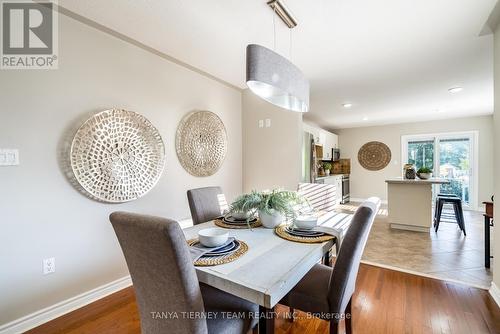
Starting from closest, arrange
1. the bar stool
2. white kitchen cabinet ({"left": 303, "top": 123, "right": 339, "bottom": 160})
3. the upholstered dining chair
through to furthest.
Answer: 1. the upholstered dining chair
2. the bar stool
3. white kitchen cabinet ({"left": 303, "top": 123, "right": 339, "bottom": 160})

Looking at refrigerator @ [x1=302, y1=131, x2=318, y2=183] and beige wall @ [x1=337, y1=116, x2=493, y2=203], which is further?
beige wall @ [x1=337, y1=116, x2=493, y2=203]

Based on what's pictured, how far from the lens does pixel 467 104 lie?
4.48 metres

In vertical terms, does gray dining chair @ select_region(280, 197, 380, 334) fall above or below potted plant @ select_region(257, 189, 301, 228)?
below

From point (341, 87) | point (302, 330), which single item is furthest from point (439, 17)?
point (302, 330)

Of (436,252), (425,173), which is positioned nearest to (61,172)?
(436,252)

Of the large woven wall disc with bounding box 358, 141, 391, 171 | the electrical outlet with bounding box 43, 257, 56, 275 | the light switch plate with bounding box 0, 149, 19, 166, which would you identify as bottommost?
the electrical outlet with bounding box 43, 257, 56, 275

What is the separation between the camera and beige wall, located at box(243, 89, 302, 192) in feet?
11.2

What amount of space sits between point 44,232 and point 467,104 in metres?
6.50

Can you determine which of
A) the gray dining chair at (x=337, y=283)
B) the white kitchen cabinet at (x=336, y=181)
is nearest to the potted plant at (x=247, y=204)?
the gray dining chair at (x=337, y=283)

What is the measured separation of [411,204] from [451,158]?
3.10m

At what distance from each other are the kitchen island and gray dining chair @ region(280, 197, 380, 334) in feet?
11.0

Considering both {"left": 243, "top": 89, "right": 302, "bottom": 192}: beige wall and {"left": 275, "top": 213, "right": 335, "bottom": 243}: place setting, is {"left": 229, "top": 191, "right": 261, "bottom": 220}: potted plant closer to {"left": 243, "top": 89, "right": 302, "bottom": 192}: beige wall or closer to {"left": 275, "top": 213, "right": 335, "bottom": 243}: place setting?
{"left": 275, "top": 213, "right": 335, "bottom": 243}: place setting

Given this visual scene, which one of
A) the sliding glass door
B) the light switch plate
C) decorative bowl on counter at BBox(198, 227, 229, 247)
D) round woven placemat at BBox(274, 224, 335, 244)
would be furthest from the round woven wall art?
the sliding glass door

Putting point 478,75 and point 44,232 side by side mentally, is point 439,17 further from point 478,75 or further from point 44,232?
point 44,232
